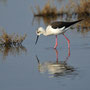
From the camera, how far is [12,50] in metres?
10.3

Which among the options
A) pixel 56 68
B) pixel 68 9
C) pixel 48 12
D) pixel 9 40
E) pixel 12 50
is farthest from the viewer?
pixel 48 12

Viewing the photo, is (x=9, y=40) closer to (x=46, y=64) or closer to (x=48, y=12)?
(x=46, y=64)

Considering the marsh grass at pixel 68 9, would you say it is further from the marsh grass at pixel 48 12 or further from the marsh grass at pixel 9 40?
the marsh grass at pixel 9 40

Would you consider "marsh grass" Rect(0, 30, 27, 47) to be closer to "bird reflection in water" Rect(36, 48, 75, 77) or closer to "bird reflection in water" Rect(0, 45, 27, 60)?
"bird reflection in water" Rect(0, 45, 27, 60)

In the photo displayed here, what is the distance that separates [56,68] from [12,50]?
2282mm

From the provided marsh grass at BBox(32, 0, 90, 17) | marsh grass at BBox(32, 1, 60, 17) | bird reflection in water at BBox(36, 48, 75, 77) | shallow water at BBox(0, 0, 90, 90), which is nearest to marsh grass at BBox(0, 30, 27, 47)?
shallow water at BBox(0, 0, 90, 90)

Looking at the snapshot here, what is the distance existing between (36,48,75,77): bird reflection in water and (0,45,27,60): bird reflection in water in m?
1.08

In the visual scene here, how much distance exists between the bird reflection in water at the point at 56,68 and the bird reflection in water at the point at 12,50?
108cm

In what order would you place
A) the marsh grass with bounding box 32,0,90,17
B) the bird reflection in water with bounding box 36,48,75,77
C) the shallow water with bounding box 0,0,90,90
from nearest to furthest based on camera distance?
the shallow water with bounding box 0,0,90,90 < the bird reflection in water with bounding box 36,48,75,77 < the marsh grass with bounding box 32,0,90,17

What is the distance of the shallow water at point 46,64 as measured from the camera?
712 cm

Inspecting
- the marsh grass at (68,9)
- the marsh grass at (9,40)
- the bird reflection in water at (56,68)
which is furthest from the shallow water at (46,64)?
the marsh grass at (68,9)

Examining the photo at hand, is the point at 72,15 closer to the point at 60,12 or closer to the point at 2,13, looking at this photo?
the point at 60,12

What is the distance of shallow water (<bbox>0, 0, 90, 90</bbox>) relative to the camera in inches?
280

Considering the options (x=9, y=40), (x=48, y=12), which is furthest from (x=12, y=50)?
(x=48, y=12)
